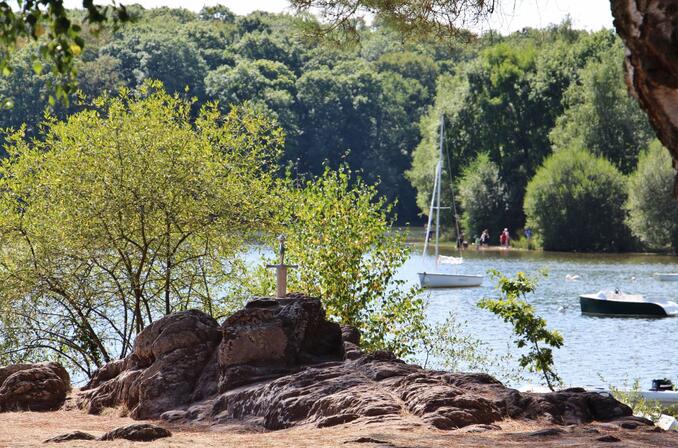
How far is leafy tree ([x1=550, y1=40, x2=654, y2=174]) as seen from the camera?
61.6m

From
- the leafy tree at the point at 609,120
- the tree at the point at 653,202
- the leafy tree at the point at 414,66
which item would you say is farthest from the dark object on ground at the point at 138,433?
the leafy tree at the point at 414,66

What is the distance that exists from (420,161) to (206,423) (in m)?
66.4

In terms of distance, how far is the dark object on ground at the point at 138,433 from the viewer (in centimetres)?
704

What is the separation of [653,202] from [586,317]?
900 inches

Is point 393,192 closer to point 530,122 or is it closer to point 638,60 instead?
point 530,122

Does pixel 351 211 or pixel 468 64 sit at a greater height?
pixel 468 64

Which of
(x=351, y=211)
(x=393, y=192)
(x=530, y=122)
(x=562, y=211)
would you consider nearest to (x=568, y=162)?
(x=562, y=211)

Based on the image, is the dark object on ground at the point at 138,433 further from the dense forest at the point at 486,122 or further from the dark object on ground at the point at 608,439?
the dense forest at the point at 486,122

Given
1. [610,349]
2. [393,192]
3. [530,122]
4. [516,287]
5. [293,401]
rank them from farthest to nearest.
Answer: [393,192]
[530,122]
[610,349]
[516,287]
[293,401]

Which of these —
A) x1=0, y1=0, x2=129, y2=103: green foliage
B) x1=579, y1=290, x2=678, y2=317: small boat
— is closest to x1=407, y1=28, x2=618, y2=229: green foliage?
x1=579, y1=290, x2=678, y2=317: small boat

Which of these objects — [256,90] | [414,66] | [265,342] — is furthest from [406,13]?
[414,66]

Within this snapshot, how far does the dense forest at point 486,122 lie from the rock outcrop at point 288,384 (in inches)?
1389

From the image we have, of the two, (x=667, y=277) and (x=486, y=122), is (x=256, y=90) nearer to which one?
(x=486, y=122)

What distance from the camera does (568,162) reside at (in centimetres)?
6200
